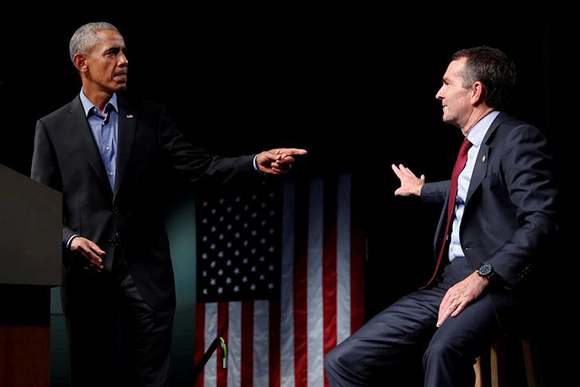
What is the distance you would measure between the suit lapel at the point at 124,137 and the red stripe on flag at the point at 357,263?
1.86 meters

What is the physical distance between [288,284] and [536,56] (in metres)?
1.93

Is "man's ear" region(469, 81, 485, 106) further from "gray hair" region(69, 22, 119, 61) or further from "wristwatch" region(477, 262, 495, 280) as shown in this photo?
"gray hair" region(69, 22, 119, 61)

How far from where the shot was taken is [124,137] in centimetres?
278

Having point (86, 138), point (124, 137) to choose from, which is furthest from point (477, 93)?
point (86, 138)

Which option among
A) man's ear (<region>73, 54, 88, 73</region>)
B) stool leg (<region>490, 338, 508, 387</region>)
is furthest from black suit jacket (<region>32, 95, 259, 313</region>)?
stool leg (<region>490, 338, 508, 387</region>)

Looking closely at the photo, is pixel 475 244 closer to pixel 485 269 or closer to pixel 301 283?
pixel 485 269

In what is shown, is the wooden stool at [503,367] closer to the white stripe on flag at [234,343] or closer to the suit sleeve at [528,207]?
the suit sleeve at [528,207]

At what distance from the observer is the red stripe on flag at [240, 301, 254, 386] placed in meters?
4.49

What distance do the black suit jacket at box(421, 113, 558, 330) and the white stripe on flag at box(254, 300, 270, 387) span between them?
Answer: 2210 millimetres

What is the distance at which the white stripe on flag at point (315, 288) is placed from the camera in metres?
4.36

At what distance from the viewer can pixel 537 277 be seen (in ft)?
7.66

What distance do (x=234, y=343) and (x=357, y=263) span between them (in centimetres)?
92

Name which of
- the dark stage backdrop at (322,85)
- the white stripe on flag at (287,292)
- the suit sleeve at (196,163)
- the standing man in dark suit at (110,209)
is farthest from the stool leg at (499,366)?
the white stripe on flag at (287,292)

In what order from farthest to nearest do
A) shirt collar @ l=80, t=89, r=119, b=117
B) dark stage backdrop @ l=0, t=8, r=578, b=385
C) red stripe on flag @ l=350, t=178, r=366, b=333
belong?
red stripe on flag @ l=350, t=178, r=366, b=333, dark stage backdrop @ l=0, t=8, r=578, b=385, shirt collar @ l=80, t=89, r=119, b=117
